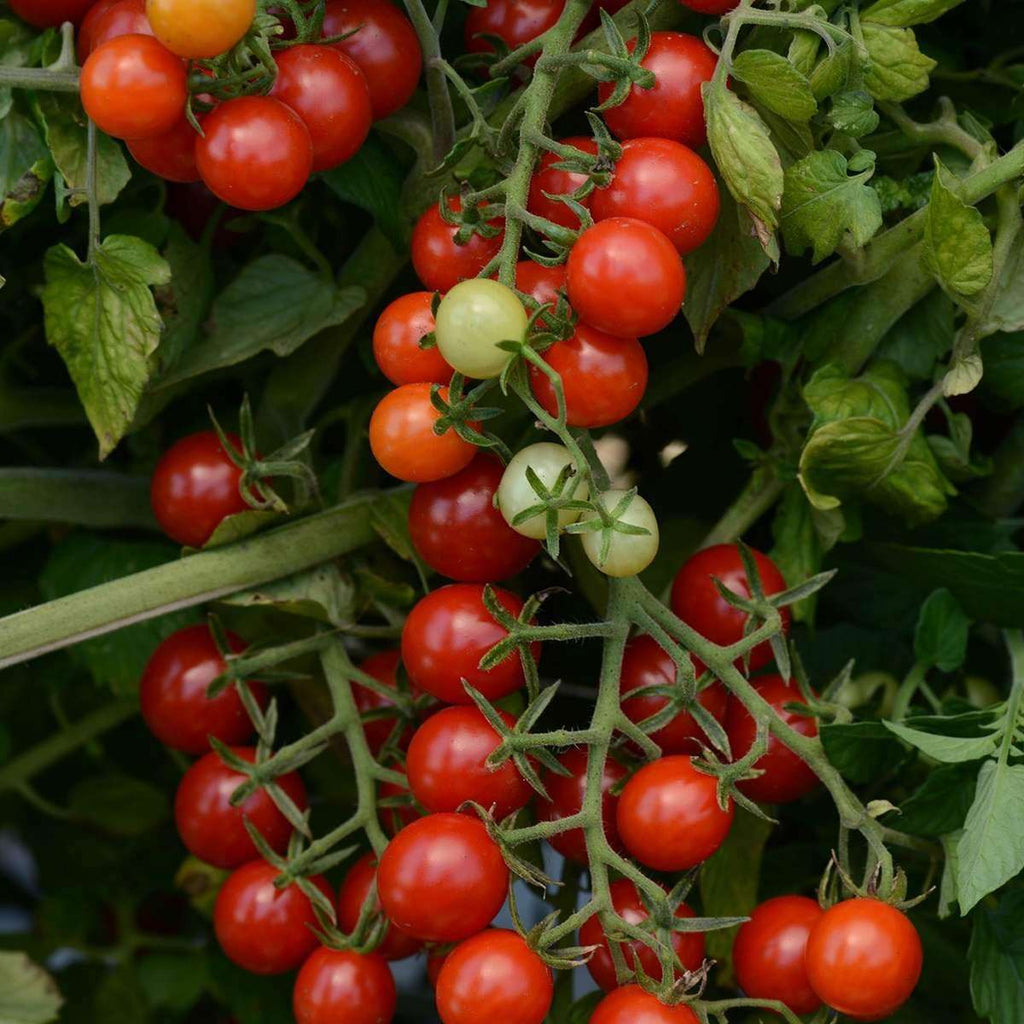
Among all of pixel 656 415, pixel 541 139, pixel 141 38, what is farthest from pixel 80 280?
pixel 656 415

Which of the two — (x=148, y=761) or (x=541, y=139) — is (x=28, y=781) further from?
(x=541, y=139)

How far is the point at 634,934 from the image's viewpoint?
49cm

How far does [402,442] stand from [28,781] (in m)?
0.56

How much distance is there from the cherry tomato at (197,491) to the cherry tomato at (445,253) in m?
0.17

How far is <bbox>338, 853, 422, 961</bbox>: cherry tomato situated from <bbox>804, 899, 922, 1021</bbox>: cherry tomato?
0.20m

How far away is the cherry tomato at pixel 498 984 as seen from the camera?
1.63 feet

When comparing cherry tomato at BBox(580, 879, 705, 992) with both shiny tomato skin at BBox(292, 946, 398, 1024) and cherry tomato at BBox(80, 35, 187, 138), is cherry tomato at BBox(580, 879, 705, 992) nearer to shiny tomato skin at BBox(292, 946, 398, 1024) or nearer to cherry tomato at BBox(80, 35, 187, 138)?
shiny tomato skin at BBox(292, 946, 398, 1024)

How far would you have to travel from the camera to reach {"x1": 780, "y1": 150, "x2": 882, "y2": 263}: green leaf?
54 centimetres

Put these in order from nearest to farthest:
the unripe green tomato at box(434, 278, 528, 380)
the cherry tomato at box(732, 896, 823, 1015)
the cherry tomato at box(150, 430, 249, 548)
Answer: the unripe green tomato at box(434, 278, 528, 380) < the cherry tomato at box(732, 896, 823, 1015) < the cherry tomato at box(150, 430, 249, 548)

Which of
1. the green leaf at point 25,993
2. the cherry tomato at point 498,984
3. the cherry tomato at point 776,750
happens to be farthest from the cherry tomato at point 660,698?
the green leaf at point 25,993

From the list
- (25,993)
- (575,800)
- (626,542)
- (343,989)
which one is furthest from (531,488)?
(25,993)

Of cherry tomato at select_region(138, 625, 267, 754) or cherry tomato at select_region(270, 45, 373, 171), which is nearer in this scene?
cherry tomato at select_region(270, 45, 373, 171)

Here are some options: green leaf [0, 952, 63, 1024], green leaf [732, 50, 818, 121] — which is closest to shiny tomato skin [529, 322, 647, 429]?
green leaf [732, 50, 818, 121]

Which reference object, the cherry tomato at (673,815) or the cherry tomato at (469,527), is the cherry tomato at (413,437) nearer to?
the cherry tomato at (469,527)
